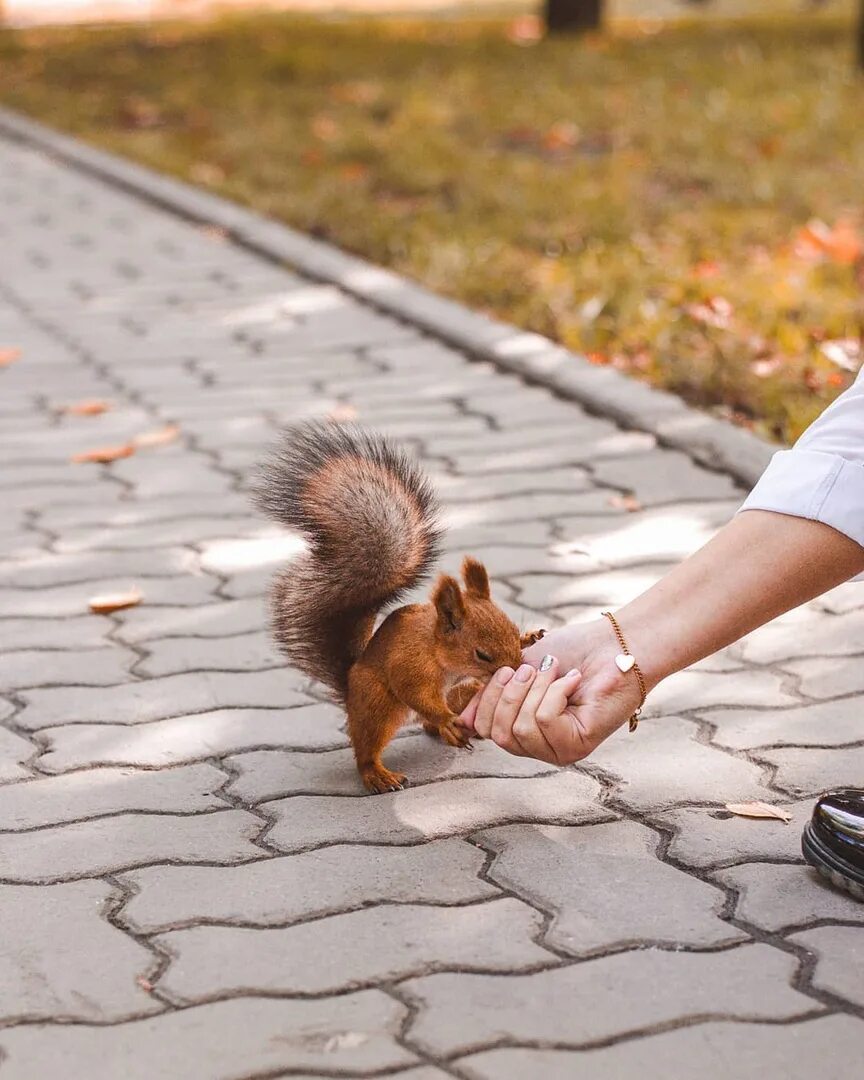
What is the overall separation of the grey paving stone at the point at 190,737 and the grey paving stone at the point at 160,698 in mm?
35

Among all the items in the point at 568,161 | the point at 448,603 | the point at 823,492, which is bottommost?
the point at 448,603

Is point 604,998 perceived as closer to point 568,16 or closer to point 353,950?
point 353,950

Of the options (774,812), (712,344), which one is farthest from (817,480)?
(712,344)

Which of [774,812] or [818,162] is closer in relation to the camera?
[774,812]

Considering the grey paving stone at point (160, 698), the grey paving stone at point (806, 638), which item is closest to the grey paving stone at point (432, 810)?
the grey paving stone at point (160, 698)

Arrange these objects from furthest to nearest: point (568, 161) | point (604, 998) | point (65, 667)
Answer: point (568, 161)
point (65, 667)
point (604, 998)

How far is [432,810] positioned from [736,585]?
706 mm

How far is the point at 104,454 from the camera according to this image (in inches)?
209

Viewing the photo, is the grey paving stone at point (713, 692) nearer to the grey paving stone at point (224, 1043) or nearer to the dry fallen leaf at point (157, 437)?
the grey paving stone at point (224, 1043)

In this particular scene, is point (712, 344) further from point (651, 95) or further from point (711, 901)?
point (651, 95)

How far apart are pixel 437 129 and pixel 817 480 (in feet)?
31.8

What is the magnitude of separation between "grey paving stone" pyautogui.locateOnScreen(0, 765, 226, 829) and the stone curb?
7.42 feet

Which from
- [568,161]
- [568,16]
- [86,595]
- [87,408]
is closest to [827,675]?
[86,595]

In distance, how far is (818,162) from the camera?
10.6 m
